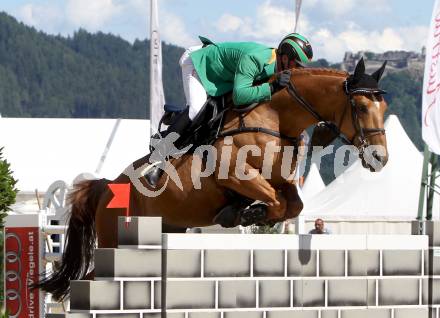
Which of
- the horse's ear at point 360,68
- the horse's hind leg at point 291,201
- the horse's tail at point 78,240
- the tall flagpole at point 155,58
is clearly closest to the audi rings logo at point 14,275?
the horse's tail at point 78,240

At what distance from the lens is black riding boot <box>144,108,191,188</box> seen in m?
7.41

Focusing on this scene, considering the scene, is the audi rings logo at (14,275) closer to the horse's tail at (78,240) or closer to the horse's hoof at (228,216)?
the horse's tail at (78,240)

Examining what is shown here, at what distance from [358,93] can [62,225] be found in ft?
12.1

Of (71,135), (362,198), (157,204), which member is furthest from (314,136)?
(71,135)

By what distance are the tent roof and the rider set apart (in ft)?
38.4

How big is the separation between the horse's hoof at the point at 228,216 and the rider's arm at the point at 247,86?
2.26 feet

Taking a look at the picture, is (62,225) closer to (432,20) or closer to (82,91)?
(432,20)

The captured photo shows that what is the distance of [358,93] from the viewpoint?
266 inches

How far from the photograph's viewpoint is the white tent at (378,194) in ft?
63.1

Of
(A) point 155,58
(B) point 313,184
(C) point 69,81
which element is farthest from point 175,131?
(C) point 69,81

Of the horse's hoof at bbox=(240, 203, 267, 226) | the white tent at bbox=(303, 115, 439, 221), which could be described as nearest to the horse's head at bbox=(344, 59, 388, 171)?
the horse's hoof at bbox=(240, 203, 267, 226)

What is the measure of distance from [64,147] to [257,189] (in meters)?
15.1

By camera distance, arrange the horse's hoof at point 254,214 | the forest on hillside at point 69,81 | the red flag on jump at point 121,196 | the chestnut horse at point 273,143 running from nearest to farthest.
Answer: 1. the red flag on jump at point 121,196
2. the chestnut horse at point 273,143
3. the horse's hoof at point 254,214
4. the forest on hillside at point 69,81

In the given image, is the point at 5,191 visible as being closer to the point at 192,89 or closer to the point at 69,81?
the point at 192,89
